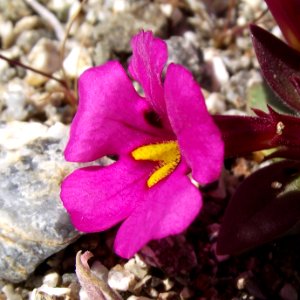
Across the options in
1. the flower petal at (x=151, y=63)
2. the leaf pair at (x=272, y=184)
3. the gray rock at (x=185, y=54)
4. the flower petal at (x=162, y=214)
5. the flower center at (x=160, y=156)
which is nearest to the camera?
the flower petal at (x=162, y=214)

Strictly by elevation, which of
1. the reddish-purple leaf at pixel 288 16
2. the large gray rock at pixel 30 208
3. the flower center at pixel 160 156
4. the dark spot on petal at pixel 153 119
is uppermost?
the reddish-purple leaf at pixel 288 16

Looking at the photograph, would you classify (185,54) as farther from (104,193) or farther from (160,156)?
(104,193)

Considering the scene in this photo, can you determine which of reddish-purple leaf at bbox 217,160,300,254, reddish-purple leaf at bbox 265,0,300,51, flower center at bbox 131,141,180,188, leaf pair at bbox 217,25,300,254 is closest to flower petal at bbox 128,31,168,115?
flower center at bbox 131,141,180,188

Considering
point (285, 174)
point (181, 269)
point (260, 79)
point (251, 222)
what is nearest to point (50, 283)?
point (181, 269)

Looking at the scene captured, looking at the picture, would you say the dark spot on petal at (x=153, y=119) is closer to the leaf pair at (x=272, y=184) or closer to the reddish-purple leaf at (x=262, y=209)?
the leaf pair at (x=272, y=184)

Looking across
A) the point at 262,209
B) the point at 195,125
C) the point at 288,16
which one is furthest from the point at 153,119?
the point at 288,16

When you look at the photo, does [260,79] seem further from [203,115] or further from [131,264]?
[203,115]

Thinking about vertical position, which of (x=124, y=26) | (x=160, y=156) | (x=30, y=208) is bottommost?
(x=30, y=208)

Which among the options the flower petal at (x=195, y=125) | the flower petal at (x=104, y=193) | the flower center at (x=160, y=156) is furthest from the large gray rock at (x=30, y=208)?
the flower petal at (x=195, y=125)
